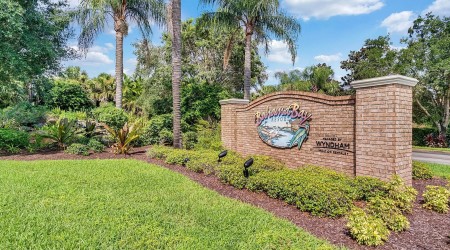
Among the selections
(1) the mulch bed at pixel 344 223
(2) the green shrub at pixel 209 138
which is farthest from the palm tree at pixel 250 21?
(1) the mulch bed at pixel 344 223

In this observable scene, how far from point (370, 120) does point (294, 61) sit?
30.2 feet

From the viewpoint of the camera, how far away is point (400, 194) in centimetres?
457

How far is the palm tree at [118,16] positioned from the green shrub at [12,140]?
14.4ft

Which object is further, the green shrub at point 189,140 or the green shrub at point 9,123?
the green shrub at point 9,123

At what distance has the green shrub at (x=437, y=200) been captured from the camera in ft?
15.2

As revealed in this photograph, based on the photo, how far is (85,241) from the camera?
344cm

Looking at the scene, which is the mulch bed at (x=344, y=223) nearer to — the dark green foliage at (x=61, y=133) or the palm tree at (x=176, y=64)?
the palm tree at (x=176, y=64)

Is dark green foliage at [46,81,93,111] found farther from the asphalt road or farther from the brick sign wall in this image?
the asphalt road

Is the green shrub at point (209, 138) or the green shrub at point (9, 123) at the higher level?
the green shrub at point (9, 123)

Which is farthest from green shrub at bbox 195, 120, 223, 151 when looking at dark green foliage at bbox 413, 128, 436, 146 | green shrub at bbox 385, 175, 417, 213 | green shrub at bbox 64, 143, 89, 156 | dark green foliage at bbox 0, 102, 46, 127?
dark green foliage at bbox 413, 128, 436, 146

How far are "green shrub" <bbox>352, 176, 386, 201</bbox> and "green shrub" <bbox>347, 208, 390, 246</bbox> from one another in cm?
112

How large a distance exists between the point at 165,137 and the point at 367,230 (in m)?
10.5

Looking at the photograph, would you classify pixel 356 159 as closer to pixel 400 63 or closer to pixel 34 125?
pixel 34 125

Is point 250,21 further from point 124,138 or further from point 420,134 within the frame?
point 420,134
